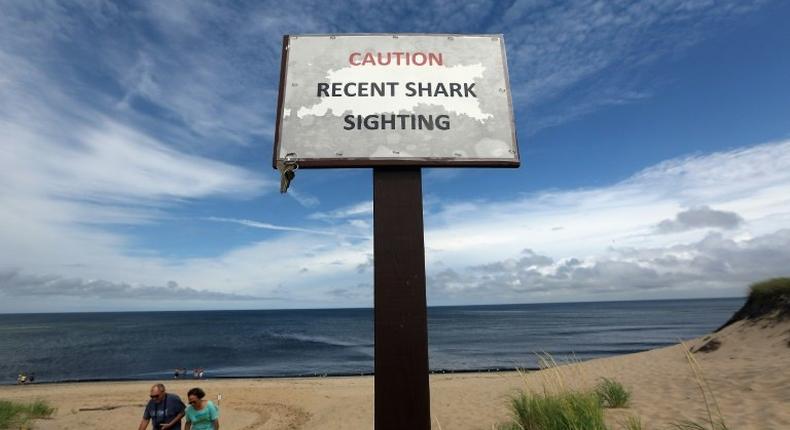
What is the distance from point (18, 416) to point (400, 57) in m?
14.7

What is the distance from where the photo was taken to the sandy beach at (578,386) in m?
7.25

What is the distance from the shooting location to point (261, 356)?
147 feet

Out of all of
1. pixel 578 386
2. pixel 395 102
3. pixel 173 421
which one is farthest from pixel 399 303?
pixel 578 386

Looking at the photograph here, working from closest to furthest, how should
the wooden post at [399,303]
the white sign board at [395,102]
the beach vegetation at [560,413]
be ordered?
the wooden post at [399,303]
the white sign board at [395,102]
the beach vegetation at [560,413]

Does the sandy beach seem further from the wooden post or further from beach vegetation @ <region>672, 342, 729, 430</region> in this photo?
the wooden post

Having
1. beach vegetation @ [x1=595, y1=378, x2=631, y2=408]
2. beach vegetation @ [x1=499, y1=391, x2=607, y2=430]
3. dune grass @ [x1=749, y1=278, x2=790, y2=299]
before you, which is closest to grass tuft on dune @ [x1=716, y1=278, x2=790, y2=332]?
dune grass @ [x1=749, y1=278, x2=790, y2=299]

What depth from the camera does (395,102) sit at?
2.65 metres

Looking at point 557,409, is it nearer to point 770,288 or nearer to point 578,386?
point 578,386

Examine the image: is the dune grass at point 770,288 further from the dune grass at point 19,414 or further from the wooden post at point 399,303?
the dune grass at point 19,414

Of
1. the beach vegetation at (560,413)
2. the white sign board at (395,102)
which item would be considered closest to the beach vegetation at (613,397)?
the beach vegetation at (560,413)

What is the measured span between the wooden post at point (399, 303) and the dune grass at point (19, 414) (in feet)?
41.5

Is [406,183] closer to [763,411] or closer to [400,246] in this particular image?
[400,246]

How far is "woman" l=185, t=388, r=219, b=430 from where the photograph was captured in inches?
239

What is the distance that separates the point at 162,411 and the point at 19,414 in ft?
29.4
